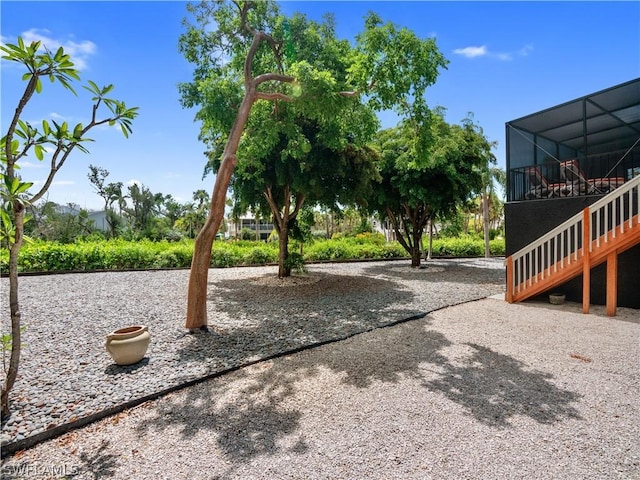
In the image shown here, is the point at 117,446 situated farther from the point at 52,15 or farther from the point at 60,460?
the point at 52,15

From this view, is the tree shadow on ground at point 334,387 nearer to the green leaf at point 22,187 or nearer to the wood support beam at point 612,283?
the green leaf at point 22,187

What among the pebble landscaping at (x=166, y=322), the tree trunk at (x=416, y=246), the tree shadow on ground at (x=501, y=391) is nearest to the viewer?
the tree shadow on ground at (x=501, y=391)

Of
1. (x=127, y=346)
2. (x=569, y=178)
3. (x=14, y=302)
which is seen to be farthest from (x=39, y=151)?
(x=569, y=178)

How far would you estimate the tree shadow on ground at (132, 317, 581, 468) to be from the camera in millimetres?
2576

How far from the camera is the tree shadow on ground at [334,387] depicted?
258cm

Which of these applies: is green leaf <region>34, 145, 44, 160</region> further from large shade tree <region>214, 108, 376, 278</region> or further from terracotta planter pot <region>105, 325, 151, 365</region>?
large shade tree <region>214, 108, 376, 278</region>

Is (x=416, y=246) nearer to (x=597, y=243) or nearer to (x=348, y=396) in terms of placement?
(x=597, y=243)

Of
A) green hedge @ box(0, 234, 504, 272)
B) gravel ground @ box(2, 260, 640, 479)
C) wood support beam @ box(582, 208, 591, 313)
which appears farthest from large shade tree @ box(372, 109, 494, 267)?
gravel ground @ box(2, 260, 640, 479)

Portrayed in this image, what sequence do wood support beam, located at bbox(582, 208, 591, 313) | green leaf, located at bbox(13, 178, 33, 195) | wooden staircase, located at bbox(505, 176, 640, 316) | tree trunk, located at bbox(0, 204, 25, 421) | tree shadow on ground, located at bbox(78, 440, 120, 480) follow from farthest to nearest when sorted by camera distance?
wood support beam, located at bbox(582, 208, 591, 313), wooden staircase, located at bbox(505, 176, 640, 316), tree trunk, located at bbox(0, 204, 25, 421), green leaf, located at bbox(13, 178, 33, 195), tree shadow on ground, located at bbox(78, 440, 120, 480)

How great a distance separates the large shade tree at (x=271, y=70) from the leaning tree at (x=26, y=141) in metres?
2.44

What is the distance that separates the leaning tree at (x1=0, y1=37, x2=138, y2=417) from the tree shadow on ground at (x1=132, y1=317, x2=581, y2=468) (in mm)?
1550

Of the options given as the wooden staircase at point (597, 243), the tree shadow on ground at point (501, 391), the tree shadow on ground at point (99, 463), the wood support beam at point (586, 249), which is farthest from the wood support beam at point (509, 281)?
the tree shadow on ground at point (99, 463)

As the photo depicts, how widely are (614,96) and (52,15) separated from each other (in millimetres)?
10068

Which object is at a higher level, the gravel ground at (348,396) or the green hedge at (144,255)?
the green hedge at (144,255)
